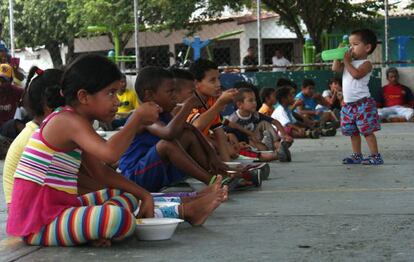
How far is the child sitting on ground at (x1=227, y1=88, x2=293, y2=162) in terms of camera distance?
888cm

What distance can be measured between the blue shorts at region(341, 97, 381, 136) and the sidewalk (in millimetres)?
938

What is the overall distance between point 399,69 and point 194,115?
9.88 m

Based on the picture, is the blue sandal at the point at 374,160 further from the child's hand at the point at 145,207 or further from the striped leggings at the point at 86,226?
the striped leggings at the point at 86,226

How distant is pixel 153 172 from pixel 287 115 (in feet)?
19.5

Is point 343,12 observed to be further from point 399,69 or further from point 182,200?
point 182,200

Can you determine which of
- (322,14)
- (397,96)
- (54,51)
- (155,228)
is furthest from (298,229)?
(54,51)

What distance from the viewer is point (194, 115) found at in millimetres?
6676

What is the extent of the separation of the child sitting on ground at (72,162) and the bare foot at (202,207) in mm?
561

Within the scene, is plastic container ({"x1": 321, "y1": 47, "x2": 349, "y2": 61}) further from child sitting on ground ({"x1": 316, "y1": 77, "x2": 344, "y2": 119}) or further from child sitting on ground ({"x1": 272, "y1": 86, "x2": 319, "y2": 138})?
child sitting on ground ({"x1": 316, "y1": 77, "x2": 344, "y2": 119})

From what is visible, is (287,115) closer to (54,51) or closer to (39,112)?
(39,112)

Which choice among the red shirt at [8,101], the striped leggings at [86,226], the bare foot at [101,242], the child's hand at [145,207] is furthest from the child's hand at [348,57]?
the red shirt at [8,101]

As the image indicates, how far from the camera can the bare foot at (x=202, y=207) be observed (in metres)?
4.40

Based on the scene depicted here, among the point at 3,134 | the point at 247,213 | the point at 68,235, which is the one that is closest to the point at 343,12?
the point at 3,134

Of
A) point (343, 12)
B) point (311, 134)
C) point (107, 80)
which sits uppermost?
point (343, 12)
